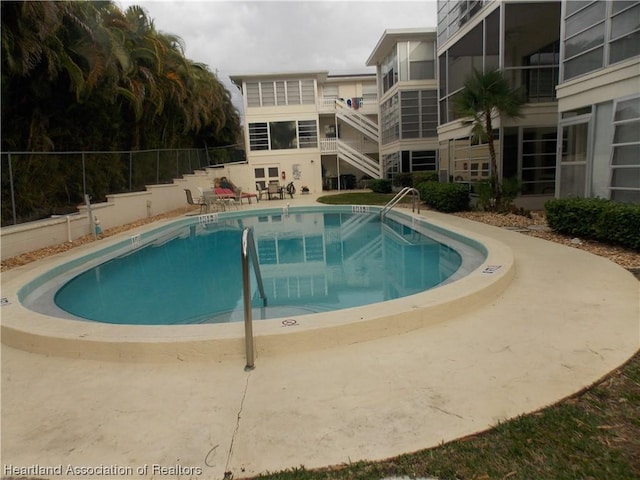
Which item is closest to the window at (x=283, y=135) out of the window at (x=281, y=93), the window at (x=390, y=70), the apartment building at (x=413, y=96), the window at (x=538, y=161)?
the window at (x=281, y=93)

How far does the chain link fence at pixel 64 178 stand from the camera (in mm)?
8930

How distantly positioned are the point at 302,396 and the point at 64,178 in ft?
34.0

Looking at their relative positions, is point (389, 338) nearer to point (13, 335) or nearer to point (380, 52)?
point (13, 335)

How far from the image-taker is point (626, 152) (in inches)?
310

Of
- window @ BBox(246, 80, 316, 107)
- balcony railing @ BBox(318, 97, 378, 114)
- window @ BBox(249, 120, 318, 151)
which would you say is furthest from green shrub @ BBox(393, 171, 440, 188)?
window @ BBox(246, 80, 316, 107)

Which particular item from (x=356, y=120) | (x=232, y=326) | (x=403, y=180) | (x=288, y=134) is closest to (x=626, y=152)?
(x=232, y=326)

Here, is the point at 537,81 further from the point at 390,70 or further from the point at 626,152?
the point at 390,70

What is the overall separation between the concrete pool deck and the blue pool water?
2.16 m

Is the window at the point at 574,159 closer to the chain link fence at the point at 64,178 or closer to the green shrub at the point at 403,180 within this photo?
the green shrub at the point at 403,180

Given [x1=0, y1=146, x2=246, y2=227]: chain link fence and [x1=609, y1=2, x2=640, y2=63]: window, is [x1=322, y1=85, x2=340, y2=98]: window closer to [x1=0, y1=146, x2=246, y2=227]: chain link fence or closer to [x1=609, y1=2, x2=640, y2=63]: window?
[x1=0, y1=146, x2=246, y2=227]: chain link fence

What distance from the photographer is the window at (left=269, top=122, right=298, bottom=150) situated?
25.7 m

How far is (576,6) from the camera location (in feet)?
30.3

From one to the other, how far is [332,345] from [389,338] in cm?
55

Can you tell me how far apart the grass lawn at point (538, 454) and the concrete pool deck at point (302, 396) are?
0.09 metres
